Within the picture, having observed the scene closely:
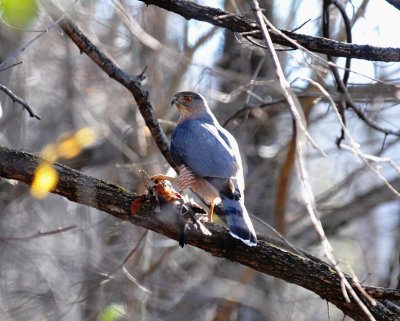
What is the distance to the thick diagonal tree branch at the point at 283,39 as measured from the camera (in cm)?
380

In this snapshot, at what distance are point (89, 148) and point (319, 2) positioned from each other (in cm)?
286

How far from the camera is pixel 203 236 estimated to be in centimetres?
389

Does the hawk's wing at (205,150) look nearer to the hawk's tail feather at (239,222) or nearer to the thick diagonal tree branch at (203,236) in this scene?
the hawk's tail feather at (239,222)

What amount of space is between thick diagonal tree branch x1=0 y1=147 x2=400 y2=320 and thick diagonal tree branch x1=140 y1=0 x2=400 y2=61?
1.09 meters

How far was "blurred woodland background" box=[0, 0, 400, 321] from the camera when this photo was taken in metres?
6.50

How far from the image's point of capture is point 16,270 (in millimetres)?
7090

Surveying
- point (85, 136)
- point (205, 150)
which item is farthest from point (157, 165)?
point (205, 150)

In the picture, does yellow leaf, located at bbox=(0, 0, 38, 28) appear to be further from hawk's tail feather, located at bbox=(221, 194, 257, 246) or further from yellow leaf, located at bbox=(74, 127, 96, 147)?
yellow leaf, located at bbox=(74, 127, 96, 147)

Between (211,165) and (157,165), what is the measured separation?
214cm

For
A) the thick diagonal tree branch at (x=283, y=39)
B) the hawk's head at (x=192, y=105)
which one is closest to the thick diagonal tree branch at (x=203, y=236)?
the thick diagonal tree branch at (x=283, y=39)

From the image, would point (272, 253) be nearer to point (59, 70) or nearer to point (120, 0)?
point (120, 0)

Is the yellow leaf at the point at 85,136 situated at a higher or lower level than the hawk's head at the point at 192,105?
higher

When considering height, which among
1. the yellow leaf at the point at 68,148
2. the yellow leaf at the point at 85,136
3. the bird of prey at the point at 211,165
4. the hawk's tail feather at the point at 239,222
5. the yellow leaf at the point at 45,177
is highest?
the yellow leaf at the point at 85,136

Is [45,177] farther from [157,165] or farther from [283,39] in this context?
[157,165]
